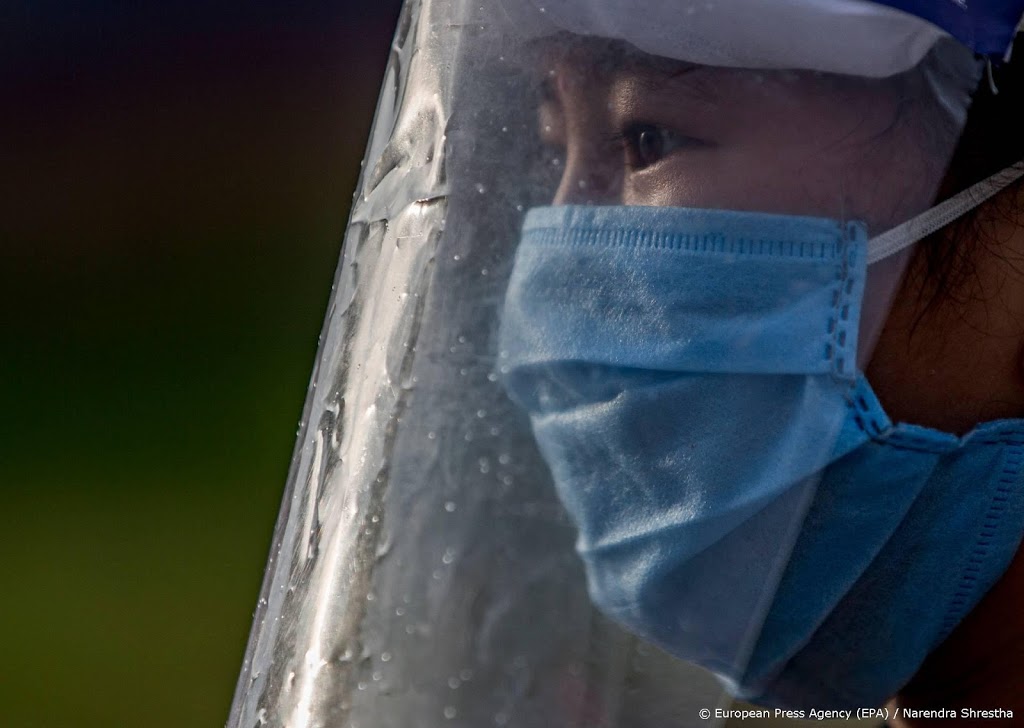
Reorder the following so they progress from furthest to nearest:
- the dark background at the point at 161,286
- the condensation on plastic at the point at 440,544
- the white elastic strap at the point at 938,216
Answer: the dark background at the point at 161,286 < the white elastic strap at the point at 938,216 < the condensation on plastic at the point at 440,544

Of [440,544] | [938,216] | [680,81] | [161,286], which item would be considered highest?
[680,81]

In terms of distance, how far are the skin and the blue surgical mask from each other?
2 centimetres

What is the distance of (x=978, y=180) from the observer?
87 cm

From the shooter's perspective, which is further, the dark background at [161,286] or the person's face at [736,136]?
the dark background at [161,286]

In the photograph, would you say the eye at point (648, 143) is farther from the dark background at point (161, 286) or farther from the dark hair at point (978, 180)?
the dark background at point (161, 286)

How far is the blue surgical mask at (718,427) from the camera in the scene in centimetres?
81

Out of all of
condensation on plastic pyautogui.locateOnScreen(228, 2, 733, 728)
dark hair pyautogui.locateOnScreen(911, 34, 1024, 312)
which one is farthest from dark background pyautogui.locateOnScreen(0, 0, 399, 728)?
dark hair pyautogui.locateOnScreen(911, 34, 1024, 312)

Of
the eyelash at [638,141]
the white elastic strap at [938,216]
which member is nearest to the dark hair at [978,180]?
the white elastic strap at [938,216]

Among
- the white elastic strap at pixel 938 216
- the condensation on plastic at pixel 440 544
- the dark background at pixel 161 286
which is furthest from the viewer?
the dark background at pixel 161 286

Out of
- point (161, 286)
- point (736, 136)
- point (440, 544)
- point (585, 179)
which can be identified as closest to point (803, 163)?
point (736, 136)

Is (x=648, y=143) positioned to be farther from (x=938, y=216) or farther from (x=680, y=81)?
(x=938, y=216)

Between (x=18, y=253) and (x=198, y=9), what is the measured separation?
3.38ft

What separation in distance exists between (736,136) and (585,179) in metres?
0.13

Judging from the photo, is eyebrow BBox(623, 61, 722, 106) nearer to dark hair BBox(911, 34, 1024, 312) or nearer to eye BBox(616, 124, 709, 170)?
eye BBox(616, 124, 709, 170)
